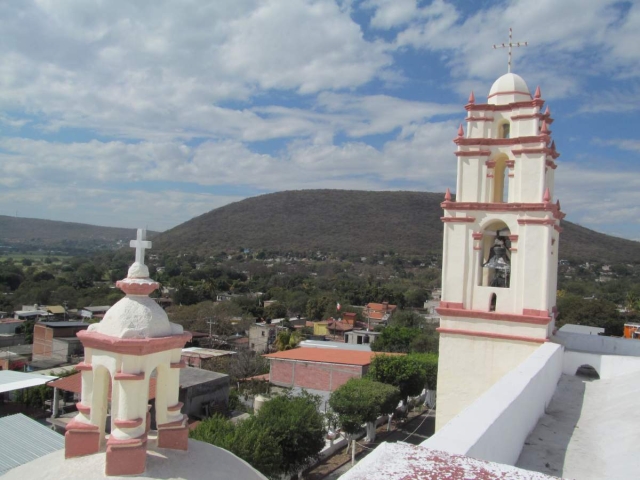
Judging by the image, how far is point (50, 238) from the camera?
627 feet

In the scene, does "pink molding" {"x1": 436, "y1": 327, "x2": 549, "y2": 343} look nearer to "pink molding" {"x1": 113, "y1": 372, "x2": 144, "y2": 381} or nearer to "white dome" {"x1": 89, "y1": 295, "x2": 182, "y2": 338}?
"white dome" {"x1": 89, "y1": 295, "x2": 182, "y2": 338}

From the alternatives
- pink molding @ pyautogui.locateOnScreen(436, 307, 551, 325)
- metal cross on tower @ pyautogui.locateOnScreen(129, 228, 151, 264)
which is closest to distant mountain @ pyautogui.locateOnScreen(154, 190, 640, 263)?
pink molding @ pyautogui.locateOnScreen(436, 307, 551, 325)

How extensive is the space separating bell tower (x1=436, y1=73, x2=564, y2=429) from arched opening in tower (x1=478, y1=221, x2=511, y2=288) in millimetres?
18

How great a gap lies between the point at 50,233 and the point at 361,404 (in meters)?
200

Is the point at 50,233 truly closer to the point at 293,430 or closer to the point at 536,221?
the point at 293,430

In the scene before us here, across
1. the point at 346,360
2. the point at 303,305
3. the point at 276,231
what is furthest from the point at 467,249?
the point at 276,231

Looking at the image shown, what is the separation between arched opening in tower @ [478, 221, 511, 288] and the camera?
939 centimetres

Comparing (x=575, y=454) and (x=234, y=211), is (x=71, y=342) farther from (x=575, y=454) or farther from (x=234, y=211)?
(x=234, y=211)

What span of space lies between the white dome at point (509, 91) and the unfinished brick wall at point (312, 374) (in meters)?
17.7

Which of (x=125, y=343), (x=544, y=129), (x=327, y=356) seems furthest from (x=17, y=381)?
(x=544, y=129)

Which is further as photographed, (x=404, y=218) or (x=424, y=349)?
(x=404, y=218)

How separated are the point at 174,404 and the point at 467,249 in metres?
6.51

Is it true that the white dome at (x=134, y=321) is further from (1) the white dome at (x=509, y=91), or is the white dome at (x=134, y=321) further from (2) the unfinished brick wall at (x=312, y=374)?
(2) the unfinished brick wall at (x=312, y=374)

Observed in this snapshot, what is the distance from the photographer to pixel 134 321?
384 cm
